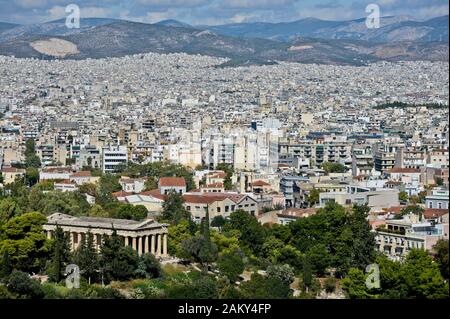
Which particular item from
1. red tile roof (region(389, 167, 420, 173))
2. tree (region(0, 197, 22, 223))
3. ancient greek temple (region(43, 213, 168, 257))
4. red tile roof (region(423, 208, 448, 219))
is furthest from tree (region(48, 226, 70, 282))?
red tile roof (region(389, 167, 420, 173))

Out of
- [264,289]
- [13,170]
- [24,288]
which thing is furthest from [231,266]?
[13,170]

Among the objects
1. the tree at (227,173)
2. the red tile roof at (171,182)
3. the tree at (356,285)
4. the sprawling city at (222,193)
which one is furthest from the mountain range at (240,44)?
the tree at (356,285)

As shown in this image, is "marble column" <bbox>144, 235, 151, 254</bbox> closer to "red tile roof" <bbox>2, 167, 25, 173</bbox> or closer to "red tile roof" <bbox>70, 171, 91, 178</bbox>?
"red tile roof" <bbox>70, 171, 91, 178</bbox>

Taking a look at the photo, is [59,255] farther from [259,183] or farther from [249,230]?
[259,183]

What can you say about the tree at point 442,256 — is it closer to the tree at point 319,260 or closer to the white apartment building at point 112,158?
the tree at point 319,260
